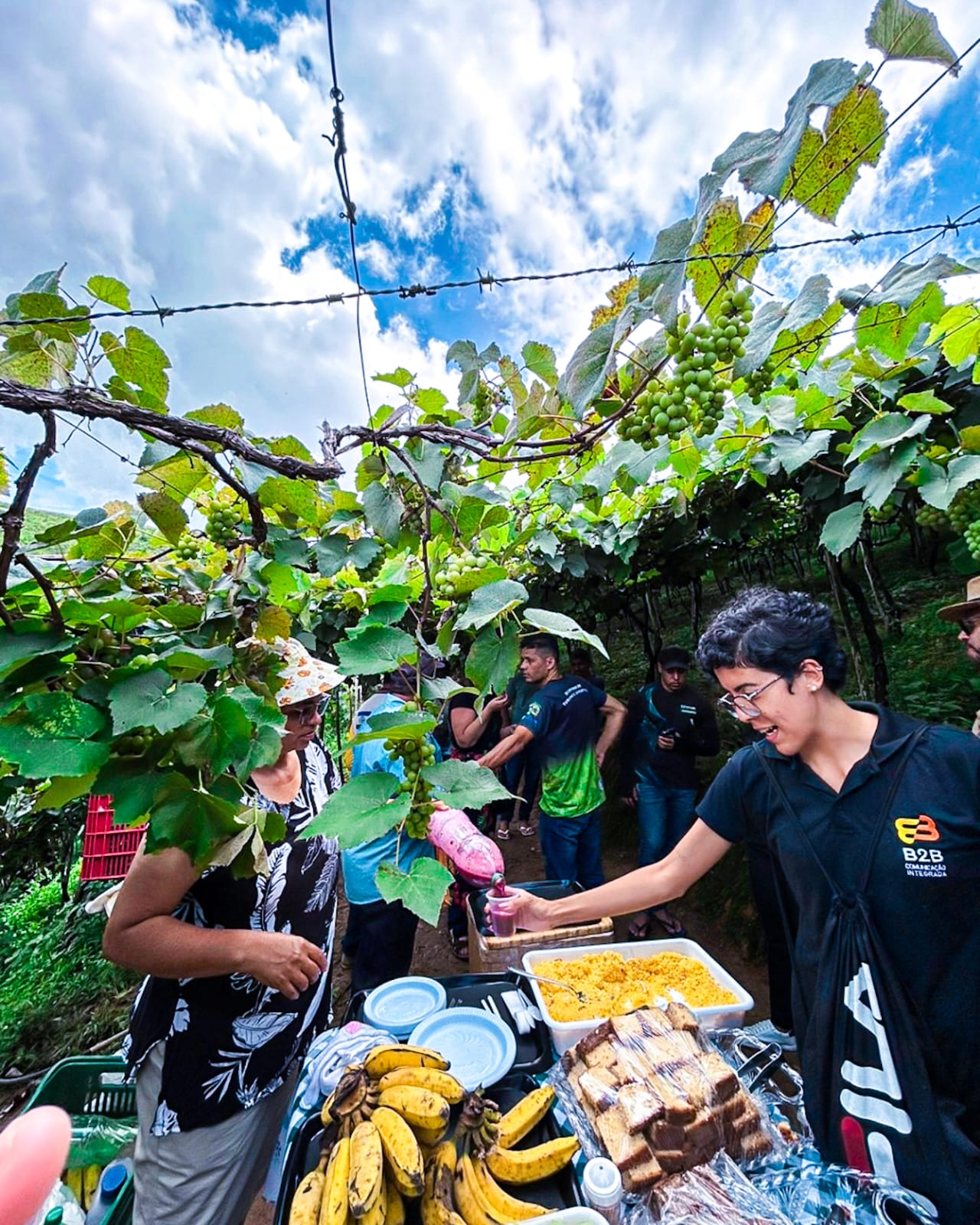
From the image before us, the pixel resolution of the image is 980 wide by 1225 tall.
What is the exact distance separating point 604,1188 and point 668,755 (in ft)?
10.3

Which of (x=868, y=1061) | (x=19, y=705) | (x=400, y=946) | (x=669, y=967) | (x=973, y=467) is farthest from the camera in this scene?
(x=400, y=946)

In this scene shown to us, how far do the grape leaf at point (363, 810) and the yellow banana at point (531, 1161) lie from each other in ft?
4.21

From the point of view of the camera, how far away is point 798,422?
2.06m

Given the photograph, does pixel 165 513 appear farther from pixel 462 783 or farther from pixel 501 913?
pixel 501 913

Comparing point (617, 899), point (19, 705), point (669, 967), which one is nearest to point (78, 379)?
point (19, 705)

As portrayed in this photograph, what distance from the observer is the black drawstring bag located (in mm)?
1197

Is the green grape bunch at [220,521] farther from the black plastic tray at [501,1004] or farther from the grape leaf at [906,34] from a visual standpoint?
the black plastic tray at [501,1004]

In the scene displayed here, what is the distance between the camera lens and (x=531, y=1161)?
4.43 ft

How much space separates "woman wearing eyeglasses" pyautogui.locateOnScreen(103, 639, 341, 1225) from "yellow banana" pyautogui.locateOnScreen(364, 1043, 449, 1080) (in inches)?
11.3

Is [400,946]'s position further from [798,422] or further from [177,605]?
[798,422]

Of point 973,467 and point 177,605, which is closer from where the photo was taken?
point 177,605

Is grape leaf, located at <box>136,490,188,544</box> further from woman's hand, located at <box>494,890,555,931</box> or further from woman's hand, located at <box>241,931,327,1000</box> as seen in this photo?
woman's hand, located at <box>494,890,555,931</box>

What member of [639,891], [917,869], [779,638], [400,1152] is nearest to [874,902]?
[917,869]

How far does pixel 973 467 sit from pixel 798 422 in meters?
0.58
